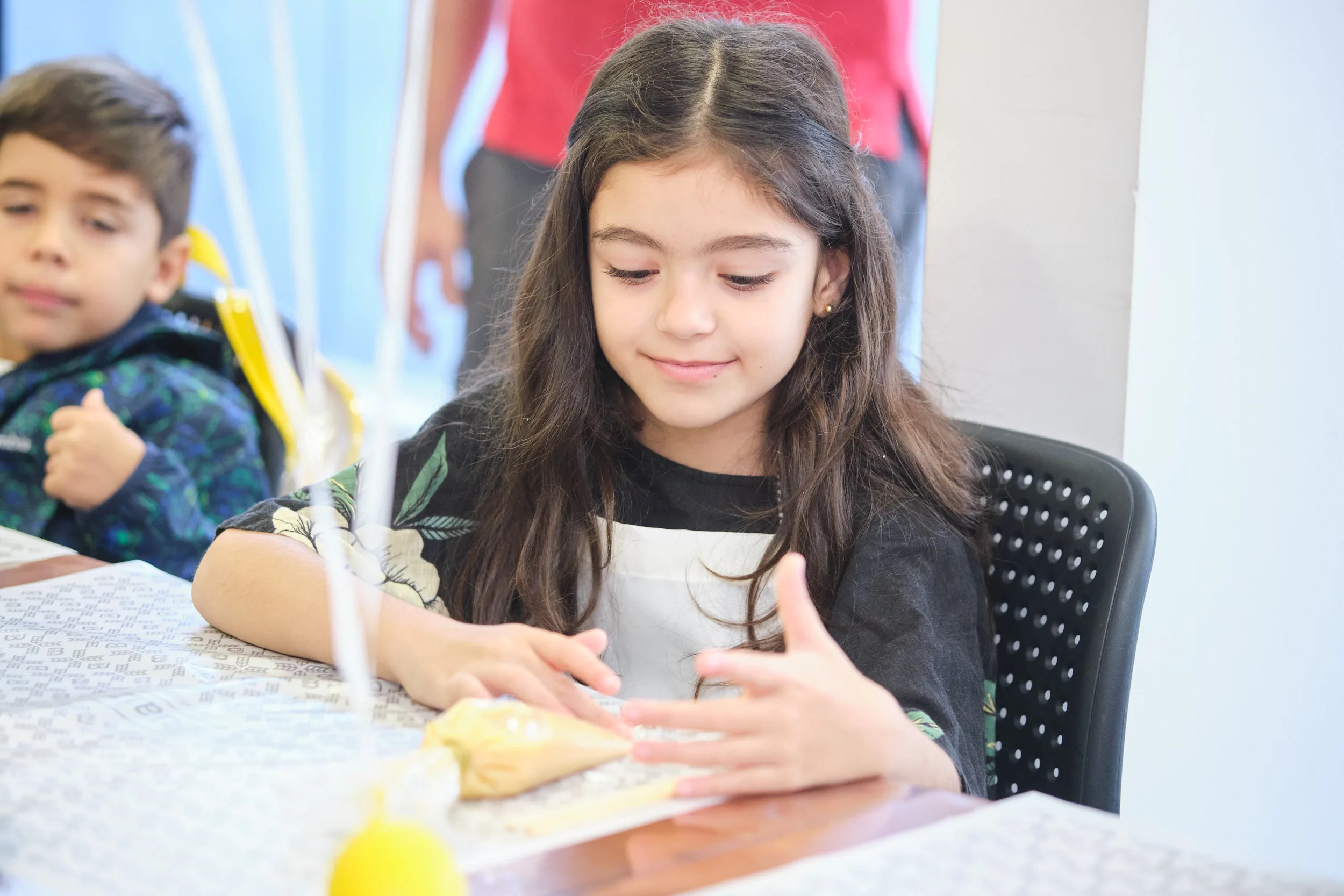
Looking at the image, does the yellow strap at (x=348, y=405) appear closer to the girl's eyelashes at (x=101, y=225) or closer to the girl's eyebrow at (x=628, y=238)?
the girl's eyelashes at (x=101, y=225)

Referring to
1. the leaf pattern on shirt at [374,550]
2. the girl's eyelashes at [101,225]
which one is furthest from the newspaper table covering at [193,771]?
the girl's eyelashes at [101,225]

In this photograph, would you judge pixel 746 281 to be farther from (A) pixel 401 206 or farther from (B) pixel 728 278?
(A) pixel 401 206

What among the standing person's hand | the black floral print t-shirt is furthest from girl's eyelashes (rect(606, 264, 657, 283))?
the standing person's hand

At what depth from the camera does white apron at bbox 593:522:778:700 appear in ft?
3.50

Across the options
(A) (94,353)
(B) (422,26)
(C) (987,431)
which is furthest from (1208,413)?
(A) (94,353)

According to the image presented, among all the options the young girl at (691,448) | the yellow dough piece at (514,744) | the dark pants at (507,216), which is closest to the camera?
the yellow dough piece at (514,744)

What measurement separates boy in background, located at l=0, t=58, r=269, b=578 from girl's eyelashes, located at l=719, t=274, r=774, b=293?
854 millimetres

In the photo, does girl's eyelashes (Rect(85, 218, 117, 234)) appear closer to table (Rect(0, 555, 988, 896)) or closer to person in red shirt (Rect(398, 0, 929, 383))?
person in red shirt (Rect(398, 0, 929, 383))

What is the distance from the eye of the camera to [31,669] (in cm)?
78

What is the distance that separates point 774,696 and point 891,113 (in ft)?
4.12

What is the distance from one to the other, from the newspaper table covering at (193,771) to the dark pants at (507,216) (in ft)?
2.90

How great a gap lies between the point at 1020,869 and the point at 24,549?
88 cm

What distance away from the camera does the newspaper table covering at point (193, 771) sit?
0.53m

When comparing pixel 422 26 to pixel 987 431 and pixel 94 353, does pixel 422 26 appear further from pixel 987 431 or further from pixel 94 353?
pixel 94 353
